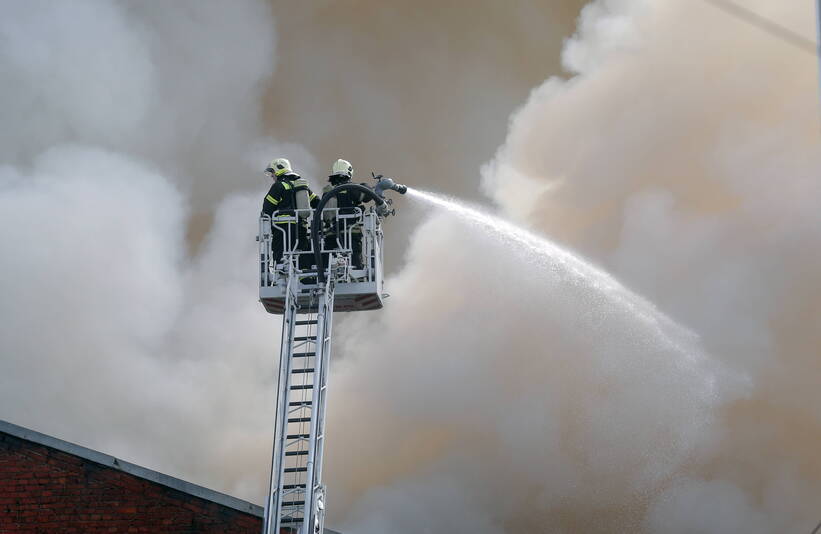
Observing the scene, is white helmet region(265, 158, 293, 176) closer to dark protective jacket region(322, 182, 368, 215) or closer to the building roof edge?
dark protective jacket region(322, 182, 368, 215)

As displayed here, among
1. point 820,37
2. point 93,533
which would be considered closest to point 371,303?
point 93,533

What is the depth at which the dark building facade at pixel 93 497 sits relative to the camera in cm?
1594

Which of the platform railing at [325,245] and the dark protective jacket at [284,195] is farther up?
the dark protective jacket at [284,195]

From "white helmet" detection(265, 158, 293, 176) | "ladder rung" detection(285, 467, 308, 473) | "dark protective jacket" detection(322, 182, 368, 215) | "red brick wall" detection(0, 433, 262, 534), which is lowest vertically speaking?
"ladder rung" detection(285, 467, 308, 473)

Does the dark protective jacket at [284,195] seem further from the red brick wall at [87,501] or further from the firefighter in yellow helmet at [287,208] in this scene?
the red brick wall at [87,501]

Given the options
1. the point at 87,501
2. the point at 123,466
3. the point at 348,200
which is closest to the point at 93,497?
the point at 87,501

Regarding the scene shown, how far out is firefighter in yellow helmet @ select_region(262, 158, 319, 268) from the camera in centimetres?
1502

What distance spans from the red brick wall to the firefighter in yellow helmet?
161 inches

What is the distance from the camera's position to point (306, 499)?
43.1 ft

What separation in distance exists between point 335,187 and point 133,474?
5386 millimetres

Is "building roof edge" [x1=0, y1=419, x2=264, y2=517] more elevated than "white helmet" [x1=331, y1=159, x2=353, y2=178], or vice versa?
"white helmet" [x1=331, y1=159, x2=353, y2=178]

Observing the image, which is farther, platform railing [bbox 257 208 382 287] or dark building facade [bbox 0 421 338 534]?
dark building facade [bbox 0 421 338 534]

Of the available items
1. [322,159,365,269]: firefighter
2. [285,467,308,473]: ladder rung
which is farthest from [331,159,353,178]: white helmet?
[285,467,308,473]: ladder rung

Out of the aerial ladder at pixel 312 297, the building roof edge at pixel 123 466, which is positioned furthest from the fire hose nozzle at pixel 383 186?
the building roof edge at pixel 123 466
